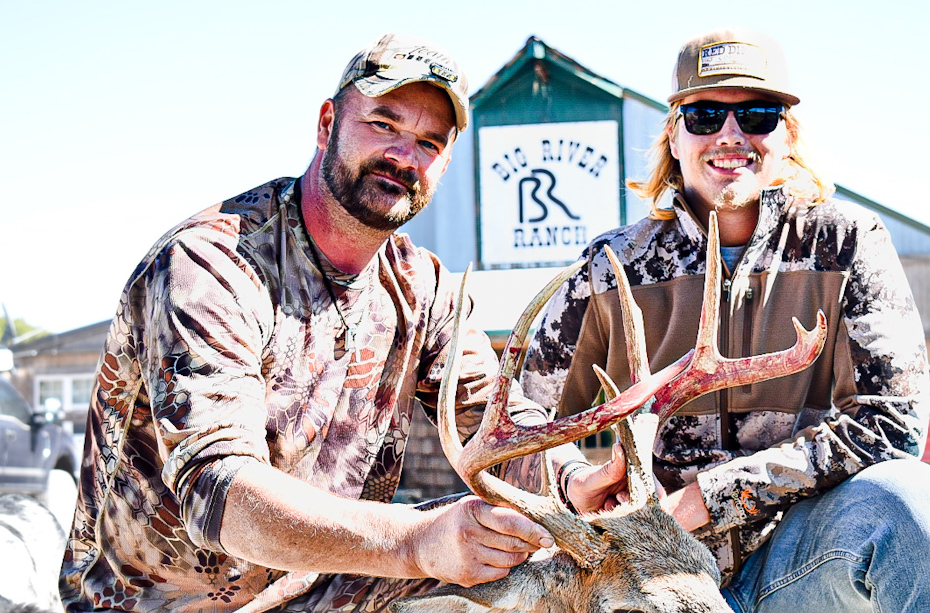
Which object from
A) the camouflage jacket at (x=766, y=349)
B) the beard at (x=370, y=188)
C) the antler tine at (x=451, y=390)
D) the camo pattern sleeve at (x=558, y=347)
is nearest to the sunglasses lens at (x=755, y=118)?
the camouflage jacket at (x=766, y=349)

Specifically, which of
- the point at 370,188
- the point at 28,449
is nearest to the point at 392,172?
the point at 370,188

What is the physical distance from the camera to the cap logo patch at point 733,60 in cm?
371

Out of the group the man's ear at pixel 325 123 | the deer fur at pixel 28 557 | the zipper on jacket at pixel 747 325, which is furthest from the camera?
the deer fur at pixel 28 557

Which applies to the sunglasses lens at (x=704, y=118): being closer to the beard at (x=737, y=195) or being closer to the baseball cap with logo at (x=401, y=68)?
the beard at (x=737, y=195)

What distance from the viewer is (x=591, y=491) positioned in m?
2.91

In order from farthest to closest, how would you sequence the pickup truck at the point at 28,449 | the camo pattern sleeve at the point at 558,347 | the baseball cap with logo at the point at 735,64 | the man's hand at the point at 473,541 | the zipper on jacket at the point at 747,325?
the pickup truck at the point at 28,449 < the camo pattern sleeve at the point at 558,347 < the baseball cap with logo at the point at 735,64 < the zipper on jacket at the point at 747,325 < the man's hand at the point at 473,541

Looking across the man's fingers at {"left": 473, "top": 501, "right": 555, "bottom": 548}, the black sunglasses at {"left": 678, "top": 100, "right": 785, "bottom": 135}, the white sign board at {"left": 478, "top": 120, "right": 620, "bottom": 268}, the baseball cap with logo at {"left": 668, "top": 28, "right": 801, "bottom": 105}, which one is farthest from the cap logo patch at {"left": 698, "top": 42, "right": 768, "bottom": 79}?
the white sign board at {"left": 478, "top": 120, "right": 620, "bottom": 268}

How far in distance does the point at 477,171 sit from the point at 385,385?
28.2 feet

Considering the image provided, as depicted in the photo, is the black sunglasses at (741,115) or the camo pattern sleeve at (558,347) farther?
the camo pattern sleeve at (558,347)

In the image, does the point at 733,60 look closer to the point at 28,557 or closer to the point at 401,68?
the point at 401,68

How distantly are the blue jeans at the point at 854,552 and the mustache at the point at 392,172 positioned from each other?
1653 millimetres

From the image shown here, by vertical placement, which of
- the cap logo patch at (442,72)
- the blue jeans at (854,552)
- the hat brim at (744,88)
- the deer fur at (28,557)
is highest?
the cap logo patch at (442,72)

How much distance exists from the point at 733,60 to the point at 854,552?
181 centimetres

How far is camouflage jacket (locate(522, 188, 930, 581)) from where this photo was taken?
10.6ft
